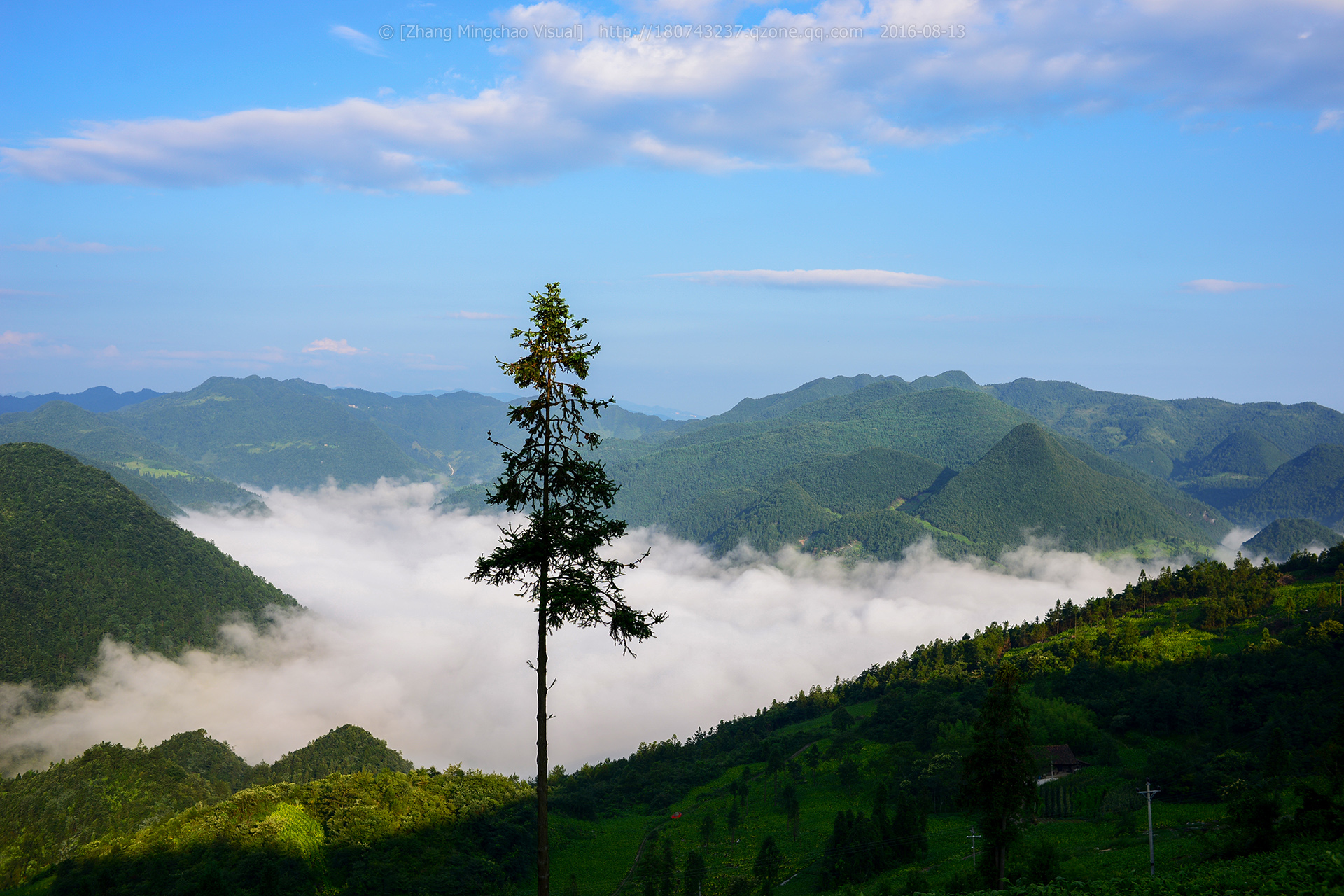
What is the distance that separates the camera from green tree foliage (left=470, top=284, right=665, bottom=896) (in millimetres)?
24188

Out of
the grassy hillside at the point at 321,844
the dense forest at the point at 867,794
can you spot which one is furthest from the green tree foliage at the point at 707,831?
the grassy hillside at the point at 321,844

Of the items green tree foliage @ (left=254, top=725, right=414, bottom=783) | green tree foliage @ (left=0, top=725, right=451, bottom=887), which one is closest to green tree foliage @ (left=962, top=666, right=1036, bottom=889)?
green tree foliage @ (left=0, top=725, right=451, bottom=887)

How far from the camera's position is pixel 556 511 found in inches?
968

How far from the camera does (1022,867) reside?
5000 centimetres

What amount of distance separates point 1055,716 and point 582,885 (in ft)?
212

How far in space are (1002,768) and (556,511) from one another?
31.9m

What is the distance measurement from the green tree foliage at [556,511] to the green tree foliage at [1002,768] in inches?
1067

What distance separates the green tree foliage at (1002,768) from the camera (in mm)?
43625

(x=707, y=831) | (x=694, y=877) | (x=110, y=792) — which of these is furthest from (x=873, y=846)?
(x=110, y=792)

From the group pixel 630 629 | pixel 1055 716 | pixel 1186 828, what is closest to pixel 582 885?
pixel 1186 828

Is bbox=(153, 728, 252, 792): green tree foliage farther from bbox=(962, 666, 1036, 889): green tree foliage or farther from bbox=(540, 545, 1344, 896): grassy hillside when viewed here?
bbox=(962, 666, 1036, 889): green tree foliage

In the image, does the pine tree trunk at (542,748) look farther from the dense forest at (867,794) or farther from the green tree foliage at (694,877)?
the green tree foliage at (694,877)

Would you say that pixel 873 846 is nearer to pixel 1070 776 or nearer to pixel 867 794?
pixel 1070 776

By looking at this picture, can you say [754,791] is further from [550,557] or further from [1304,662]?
[550,557]
